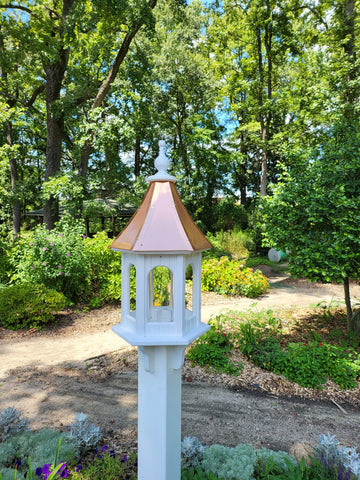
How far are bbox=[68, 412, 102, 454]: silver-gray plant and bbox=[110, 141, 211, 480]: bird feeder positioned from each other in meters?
1.10

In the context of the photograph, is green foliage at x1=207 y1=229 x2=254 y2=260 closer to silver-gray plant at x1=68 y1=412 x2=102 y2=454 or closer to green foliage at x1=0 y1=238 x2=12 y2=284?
green foliage at x1=0 y1=238 x2=12 y2=284

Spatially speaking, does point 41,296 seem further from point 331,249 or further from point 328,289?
point 328,289

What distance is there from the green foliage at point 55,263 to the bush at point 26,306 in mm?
816

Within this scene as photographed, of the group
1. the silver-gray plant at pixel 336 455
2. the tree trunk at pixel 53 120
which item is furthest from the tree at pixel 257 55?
the silver-gray plant at pixel 336 455

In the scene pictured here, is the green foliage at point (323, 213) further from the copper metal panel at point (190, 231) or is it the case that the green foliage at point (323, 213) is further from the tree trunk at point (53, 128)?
the tree trunk at point (53, 128)

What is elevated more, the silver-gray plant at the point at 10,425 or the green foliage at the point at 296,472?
the silver-gray plant at the point at 10,425

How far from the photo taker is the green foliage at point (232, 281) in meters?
9.08

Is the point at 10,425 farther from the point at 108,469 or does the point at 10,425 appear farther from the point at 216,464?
the point at 216,464

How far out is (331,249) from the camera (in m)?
4.68

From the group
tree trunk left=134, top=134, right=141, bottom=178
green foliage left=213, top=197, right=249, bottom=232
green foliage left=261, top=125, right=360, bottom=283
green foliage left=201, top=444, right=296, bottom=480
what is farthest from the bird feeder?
tree trunk left=134, top=134, right=141, bottom=178

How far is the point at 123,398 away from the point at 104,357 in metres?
1.43

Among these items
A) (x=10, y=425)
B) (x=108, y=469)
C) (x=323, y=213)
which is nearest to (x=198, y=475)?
(x=108, y=469)

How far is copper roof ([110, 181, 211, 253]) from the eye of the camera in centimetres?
171

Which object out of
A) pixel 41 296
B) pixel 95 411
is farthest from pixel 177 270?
pixel 41 296
